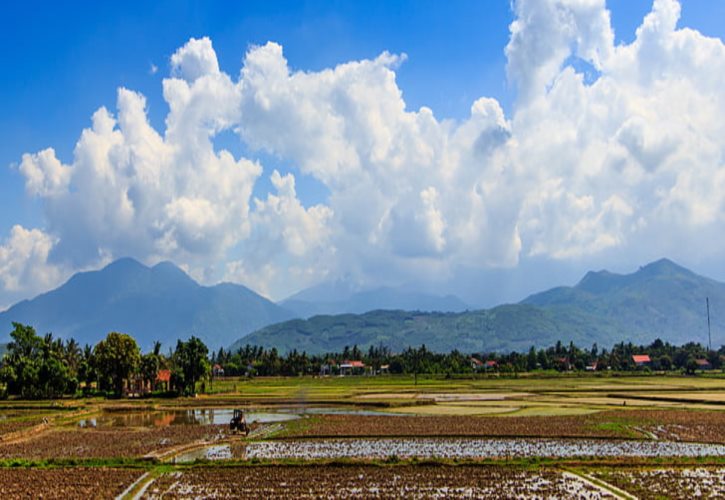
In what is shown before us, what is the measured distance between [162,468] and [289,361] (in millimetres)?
109859

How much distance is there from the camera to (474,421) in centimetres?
4278

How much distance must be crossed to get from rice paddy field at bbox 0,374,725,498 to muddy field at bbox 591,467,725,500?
7 centimetres

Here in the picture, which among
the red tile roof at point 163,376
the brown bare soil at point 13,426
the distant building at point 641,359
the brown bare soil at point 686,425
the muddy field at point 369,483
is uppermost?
the red tile roof at point 163,376

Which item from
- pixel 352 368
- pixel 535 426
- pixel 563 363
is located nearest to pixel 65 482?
pixel 535 426

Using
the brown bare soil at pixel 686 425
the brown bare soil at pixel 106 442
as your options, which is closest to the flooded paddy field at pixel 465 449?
the brown bare soil at pixel 686 425

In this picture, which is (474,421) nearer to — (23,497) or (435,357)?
(23,497)

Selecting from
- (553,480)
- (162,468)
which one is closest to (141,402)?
(162,468)

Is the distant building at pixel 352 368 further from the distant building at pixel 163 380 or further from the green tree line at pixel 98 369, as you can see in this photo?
the green tree line at pixel 98 369

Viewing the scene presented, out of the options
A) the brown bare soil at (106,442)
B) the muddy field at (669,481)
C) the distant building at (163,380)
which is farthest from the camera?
the distant building at (163,380)

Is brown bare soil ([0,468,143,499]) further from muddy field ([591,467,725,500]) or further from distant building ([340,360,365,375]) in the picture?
distant building ([340,360,365,375])

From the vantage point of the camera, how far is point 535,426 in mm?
40000

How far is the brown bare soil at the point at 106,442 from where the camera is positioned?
32219 mm

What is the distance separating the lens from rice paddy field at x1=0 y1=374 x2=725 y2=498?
23750 millimetres

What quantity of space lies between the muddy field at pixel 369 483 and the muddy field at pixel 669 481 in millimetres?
1431
